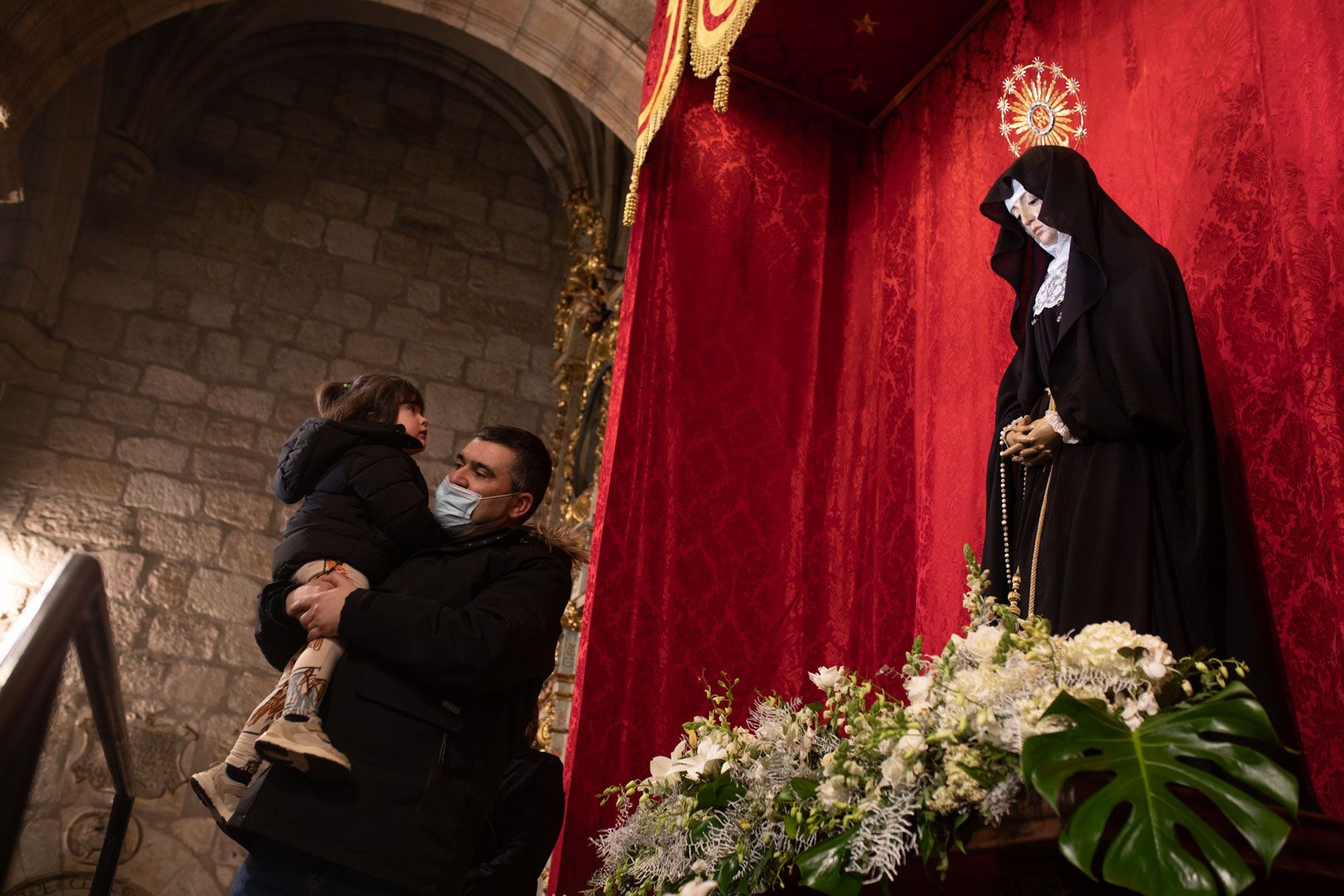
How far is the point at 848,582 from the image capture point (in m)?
4.20

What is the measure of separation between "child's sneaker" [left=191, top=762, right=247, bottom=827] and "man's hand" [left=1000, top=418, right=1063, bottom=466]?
1.80 meters

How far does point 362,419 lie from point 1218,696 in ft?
5.92

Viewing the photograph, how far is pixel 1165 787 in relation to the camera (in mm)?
1427

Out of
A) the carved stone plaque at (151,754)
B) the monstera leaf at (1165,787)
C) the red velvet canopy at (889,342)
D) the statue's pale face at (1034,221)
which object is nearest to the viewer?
the monstera leaf at (1165,787)

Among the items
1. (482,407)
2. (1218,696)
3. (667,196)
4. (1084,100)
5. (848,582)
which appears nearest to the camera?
(1218,696)

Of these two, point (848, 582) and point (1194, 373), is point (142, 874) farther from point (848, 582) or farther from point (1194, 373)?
point (1194, 373)

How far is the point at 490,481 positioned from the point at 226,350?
5744 mm

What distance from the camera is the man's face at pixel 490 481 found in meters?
2.51

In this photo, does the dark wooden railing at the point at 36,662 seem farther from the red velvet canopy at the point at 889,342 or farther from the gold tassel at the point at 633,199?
the gold tassel at the point at 633,199

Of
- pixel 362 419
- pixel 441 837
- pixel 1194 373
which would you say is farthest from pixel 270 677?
pixel 1194 373

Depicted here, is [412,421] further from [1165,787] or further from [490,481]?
[1165,787]

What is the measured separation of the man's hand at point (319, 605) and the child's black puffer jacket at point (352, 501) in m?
0.10

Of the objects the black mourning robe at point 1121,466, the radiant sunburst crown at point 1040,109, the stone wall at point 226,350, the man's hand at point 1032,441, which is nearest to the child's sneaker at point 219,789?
the black mourning robe at point 1121,466

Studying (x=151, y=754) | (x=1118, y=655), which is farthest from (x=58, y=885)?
(x=1118, y=655)
